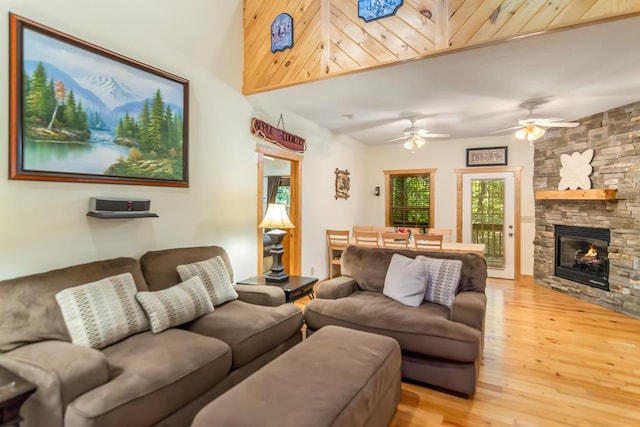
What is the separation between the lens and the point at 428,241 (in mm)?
4871

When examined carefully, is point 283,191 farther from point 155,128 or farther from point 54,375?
point 54,375

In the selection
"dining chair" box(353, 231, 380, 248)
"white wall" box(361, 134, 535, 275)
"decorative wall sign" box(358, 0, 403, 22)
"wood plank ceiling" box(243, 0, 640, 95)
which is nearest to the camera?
"wood plank ceiling" box(243, 0, 640, 95)

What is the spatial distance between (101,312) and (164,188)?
128 centimetres

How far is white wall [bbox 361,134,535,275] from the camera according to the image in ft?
19.2

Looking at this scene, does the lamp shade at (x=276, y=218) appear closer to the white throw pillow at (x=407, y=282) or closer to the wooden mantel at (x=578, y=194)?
the white throw pillow at (x=407, y=282)

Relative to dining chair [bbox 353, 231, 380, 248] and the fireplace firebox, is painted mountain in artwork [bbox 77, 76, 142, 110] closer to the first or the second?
dining chair [bbox 353, 231, 380, 248]

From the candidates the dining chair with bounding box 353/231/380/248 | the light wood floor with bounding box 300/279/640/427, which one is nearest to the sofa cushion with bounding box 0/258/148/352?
the light wood floor with bounding box 300/279/640/427

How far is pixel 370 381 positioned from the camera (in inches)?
67.5

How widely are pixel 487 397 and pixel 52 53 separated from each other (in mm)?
3644

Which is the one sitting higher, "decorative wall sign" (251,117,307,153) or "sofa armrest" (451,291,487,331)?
"decorative wall sign" (251,117,307,153)

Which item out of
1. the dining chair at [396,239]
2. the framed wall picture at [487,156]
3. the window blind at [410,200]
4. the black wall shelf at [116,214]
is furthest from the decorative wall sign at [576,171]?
the black wall shelf at [116,214]

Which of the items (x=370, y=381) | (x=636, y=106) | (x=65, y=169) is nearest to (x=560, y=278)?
(x=636, y=106)

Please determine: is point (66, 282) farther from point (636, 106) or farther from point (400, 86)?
point (636, 106)

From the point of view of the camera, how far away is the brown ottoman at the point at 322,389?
54.5 inches
